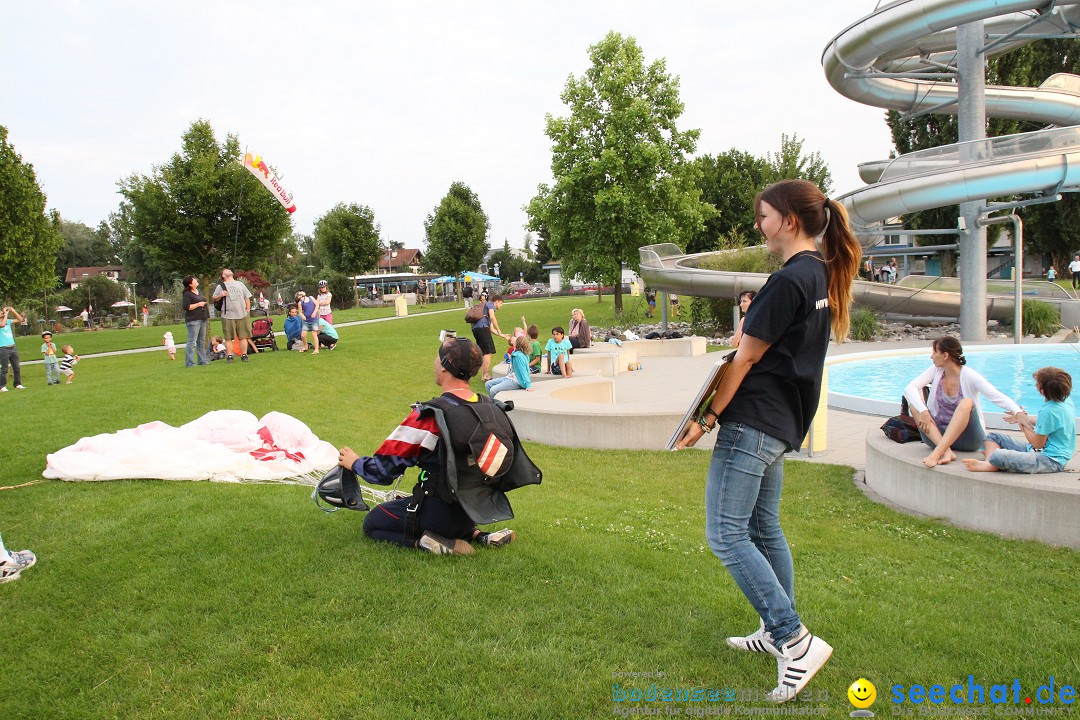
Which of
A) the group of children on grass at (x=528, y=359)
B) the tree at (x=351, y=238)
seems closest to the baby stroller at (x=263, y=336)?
the group of children on grass at (x=528, y=359)

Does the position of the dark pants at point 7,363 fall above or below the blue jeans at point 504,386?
above

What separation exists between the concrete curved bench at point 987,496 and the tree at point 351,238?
5228cm

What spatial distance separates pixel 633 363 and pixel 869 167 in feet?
43.5

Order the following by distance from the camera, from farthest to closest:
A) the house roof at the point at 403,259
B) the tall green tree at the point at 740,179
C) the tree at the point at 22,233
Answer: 1. the house roof at the point at 403,259
2. the tall green tree at the point at 740,179
3. the tree at the point at 22,233

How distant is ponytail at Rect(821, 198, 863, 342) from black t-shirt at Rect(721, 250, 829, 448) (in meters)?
0.07

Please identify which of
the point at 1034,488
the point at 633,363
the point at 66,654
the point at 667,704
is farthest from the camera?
the point at 633,363

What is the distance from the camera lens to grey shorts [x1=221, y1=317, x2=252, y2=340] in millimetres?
15758

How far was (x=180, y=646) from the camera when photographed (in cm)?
339

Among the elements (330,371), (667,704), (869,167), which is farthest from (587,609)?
(869,167)

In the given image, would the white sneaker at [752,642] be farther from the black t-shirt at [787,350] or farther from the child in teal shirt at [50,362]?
the child in teal shirt at [50,362]

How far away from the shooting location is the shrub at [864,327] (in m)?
22.4

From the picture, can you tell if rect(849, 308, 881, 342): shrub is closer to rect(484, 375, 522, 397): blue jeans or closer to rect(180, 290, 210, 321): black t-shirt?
rect(484, 375, 522, 397): blue jeans

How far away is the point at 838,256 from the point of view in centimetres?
292

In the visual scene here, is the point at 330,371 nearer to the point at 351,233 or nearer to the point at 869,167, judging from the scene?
the point at 869,167
